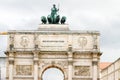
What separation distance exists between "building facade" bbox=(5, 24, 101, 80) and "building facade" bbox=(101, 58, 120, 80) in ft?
23.5

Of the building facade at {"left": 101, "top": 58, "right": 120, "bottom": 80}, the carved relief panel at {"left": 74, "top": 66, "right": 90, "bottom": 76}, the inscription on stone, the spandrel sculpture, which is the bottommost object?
the carved relief panel at {"left": 74, "top": 66, "right": 90, "bottom": 76}

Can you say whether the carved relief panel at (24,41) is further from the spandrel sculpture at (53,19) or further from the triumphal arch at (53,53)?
the spandrel sculpture at (53,19)

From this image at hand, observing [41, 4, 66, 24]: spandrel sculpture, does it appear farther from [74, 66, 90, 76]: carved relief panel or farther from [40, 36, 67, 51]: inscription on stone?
[74, 66, 90, 76]: carved relief panel

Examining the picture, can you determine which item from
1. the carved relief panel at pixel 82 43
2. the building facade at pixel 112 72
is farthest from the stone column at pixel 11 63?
the building facade at pixel 112 72

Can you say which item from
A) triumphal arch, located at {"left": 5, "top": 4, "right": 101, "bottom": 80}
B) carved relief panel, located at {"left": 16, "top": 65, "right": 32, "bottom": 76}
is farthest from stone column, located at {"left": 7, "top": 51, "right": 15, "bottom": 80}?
carved relief panel, located at {"left": 16, "top": 65, "right": 32, "bottom": 76}

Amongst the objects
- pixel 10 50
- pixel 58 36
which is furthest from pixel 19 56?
pixel 58 36

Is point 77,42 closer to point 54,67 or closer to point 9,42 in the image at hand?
point 54,67

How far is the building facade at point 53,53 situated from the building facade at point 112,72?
7.17 metres

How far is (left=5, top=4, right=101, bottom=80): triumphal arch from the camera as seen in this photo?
60188 millimetres

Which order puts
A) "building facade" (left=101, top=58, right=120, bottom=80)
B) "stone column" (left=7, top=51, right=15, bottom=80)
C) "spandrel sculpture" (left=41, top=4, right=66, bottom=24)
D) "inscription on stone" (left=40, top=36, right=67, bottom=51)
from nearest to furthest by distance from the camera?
"stone column" (left=7, top=51, right=15, bottom=80) → "inscription on stone" (left=40, top=36, right=67, bottom=51) → "spandrel sculpture" (left=41, top=4, right=66, bottom=24) → "building facade" (left=101, top=58, right=120, bottom=80)

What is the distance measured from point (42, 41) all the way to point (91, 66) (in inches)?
246

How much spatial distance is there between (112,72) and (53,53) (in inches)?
594

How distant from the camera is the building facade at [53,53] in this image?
60188 mm

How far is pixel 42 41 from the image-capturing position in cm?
6091
